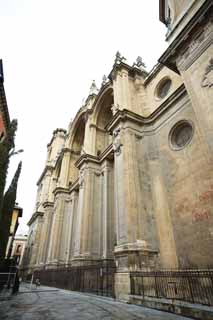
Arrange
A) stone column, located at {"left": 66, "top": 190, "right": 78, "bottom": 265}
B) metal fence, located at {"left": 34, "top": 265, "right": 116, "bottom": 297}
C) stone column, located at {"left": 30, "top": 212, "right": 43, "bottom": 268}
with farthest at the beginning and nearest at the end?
1. stone column, located at {"left": 30, "top": 212, "right": 43, "bottom": 268}
2. stone column, located at {"left": 66, "top": 190, "right": 78, "bottom": 265}
3. metal fence, located at {"left": 34, "top": 265, "right": 116, "bottom": 297}

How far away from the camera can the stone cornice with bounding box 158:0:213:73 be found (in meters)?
7.26

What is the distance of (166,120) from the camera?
40.0ft

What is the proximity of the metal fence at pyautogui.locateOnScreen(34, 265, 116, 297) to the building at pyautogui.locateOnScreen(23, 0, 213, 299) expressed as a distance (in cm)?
108

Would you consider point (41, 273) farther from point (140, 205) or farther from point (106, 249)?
point (140, 205)

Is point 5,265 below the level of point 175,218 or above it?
below

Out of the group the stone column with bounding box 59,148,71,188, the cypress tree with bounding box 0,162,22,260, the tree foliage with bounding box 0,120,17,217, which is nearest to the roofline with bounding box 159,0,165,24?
the tree foliage with bounding box 0,120,17,217

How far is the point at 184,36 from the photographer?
8.02 m

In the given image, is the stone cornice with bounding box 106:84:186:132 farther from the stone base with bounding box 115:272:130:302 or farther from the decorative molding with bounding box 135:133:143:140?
the stone base with bounding box 115:272:130:302

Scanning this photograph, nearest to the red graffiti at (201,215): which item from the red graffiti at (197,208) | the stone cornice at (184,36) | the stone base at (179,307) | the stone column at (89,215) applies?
the red graffiti at (197,208)

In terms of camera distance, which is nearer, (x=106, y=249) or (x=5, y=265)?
(x=106, y=249)

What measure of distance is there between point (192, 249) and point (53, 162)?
28222 millimetres

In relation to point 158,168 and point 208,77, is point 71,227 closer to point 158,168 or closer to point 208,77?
point 158,168

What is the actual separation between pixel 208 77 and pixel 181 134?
4687 millimetres

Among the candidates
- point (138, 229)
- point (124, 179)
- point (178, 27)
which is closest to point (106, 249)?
point (138, 229)
